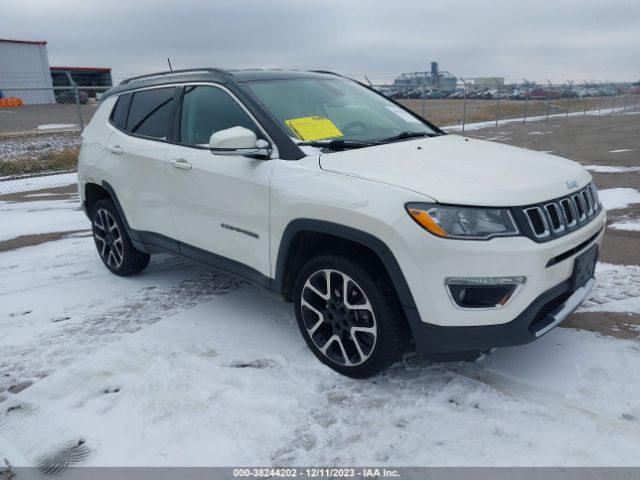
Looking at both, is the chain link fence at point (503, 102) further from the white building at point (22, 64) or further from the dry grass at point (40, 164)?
the white building at point (22, 64)

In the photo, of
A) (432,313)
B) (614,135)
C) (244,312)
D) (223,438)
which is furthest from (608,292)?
(614,135)

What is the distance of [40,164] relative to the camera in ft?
37.7

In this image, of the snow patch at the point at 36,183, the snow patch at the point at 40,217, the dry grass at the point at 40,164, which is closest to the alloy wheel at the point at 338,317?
the snow patch at the point at 40,217

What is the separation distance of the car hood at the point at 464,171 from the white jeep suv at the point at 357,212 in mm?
13

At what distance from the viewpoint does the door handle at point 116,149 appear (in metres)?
4.49

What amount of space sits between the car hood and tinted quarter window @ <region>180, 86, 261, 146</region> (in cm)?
82

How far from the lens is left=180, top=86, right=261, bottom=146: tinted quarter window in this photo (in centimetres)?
357

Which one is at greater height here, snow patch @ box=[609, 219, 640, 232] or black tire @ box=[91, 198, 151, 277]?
black tire @ box=[91, 198, 151, 277]

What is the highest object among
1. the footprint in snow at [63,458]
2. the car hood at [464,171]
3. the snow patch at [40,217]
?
the car hood at [464,171]

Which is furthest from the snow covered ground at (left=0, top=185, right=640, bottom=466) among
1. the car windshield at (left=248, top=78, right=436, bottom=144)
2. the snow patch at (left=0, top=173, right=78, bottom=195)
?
the snow patch at (left=0, top=173, right=78, bottom=195)

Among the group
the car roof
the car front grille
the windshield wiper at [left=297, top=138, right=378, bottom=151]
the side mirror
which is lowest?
the car front grille

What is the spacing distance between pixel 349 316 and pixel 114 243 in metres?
2.81

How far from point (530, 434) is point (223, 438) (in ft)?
4.93

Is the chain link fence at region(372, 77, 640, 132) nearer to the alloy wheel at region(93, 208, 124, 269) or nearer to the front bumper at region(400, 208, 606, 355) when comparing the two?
the alloy wheel at region(93, 208, 124, 269)
